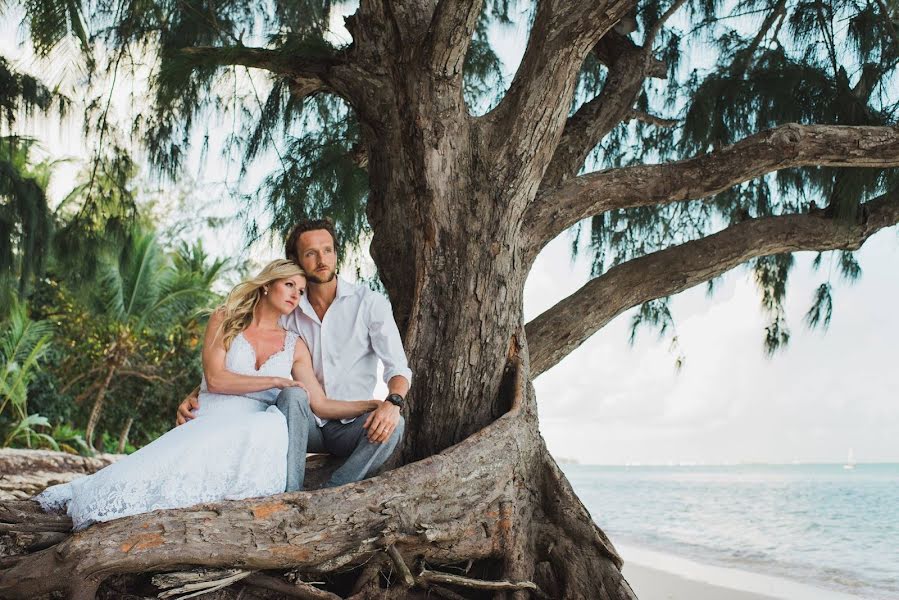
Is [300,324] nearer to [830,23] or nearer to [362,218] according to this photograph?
[362,218]

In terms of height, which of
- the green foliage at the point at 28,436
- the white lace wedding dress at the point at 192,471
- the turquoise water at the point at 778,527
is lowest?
the turquoise water at the point at 778,527

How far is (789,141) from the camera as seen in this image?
4.09 meters

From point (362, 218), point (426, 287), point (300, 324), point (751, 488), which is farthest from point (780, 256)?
point (751, 488)

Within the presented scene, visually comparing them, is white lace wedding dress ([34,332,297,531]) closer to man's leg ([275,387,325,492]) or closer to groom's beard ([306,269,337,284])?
man's leg ([275,387,325,492])

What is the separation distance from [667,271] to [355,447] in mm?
2236

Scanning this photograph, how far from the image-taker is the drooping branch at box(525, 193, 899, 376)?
4.67 meters

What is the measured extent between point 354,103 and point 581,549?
2237 mm

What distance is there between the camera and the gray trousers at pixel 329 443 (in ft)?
9.87

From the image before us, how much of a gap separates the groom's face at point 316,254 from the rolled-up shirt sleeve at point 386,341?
0.23 m

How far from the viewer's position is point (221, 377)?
315cm

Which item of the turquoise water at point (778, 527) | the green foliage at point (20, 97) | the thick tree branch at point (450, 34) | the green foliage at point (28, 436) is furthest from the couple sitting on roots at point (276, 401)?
the green foliage at point (28, 436)

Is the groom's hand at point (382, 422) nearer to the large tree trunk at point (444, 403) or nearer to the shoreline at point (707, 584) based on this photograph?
the large tree trunk at point (444, 403)

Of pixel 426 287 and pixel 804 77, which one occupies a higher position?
pixel 804 77

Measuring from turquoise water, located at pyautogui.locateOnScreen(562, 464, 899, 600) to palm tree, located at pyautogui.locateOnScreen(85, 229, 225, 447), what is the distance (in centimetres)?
751
